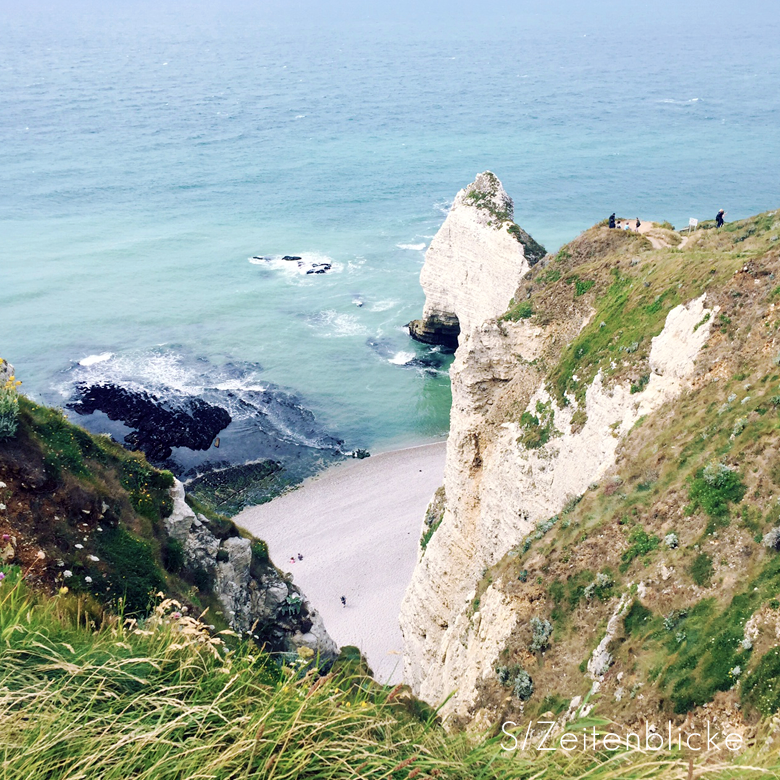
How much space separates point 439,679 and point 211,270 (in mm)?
70367

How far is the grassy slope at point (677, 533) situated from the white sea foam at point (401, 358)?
144 ft

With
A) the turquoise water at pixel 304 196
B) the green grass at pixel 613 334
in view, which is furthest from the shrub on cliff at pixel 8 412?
the turquoise water at pixel 304 196

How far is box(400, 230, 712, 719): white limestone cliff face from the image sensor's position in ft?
75.7

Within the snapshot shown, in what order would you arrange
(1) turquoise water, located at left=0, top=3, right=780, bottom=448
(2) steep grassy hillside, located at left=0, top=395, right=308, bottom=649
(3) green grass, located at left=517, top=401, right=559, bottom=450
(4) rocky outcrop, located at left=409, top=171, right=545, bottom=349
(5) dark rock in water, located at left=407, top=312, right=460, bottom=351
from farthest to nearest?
(5) dark rock in water, located at left=407, top=312, right=460, bottom=351 → (1) turquoise water, located at left=0, top=3, right=780, bottom=448 → (4) rocky outcrop, located at left=409, top=171, right=545, bottom=349 → (3) green grass, located at left=517, top=401, right=559, bottom=450 → (2) steep grassy hillside, located at left=0, top=395, right=308, bottom=649

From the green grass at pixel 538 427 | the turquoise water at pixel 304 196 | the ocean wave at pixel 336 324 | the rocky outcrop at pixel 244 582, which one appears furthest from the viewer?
the ocean wave at pixel 336 324

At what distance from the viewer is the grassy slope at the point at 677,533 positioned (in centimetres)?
1501

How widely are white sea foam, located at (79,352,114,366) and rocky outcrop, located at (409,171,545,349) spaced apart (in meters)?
32.2

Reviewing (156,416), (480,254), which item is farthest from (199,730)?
(156,416)

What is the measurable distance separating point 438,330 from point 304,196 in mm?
47093

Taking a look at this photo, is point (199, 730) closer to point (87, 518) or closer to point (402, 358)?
point (87, 518)

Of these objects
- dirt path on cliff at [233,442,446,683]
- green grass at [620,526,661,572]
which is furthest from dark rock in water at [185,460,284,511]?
green grass at [620,526,661,572]

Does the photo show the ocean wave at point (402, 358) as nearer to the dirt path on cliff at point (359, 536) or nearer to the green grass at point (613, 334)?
the dirt path on cliff at point (359, 536)

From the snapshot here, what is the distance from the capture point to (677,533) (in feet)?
59.9

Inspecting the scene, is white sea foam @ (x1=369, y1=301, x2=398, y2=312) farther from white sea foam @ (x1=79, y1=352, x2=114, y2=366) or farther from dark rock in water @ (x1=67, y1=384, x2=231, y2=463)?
white sea foam @ (x1=79, y1=352, x2=114, y2=366)
